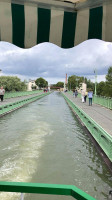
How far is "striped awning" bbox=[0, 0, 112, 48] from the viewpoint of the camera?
3.40 m

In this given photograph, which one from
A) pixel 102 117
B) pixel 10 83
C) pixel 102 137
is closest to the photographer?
→ pixel 102 137

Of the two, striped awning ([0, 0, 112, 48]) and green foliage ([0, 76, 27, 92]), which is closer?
striped awning ([0, 0, 112, 48])

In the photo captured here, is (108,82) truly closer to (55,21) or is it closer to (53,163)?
(53,163)

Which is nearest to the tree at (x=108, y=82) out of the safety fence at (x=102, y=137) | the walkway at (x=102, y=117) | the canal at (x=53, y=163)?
the walkway at (x=102, y=117)

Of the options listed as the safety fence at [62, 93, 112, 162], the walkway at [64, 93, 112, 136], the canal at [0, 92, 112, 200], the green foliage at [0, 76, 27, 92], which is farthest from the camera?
the green foliage at [0, 76, 27, 92]

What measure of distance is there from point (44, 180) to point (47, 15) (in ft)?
13.4

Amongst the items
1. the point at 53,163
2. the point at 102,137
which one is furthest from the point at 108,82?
the point at 53,163

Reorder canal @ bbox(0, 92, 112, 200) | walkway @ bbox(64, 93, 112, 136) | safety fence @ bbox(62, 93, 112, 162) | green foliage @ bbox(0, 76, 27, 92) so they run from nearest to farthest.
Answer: canal @ bbox(0, 92, 112, 200) → safety fence @ bbox(62, 93, 112, 162) → walkway @ bbox(64, 93, 112, 136) → green foliage @ bbox(0, 76, 27, 92)

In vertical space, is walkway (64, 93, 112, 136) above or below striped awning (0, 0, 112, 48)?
below

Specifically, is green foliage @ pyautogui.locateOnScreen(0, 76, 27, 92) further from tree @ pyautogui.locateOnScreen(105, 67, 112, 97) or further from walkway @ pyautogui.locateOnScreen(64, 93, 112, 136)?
walkway @ pyautogui.locateOnScreen(64, 93, 112, 136)

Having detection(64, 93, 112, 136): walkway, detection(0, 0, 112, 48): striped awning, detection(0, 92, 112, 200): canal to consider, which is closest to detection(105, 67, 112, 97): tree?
detection(64, 93, 112, 136): walkway

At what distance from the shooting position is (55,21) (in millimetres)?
3693

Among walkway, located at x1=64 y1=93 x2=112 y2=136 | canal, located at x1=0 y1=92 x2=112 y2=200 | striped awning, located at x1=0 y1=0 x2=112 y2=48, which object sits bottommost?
canal, located at x1=0 y1=92 x2=112 y2=200

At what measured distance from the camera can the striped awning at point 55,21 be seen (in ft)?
11.2
